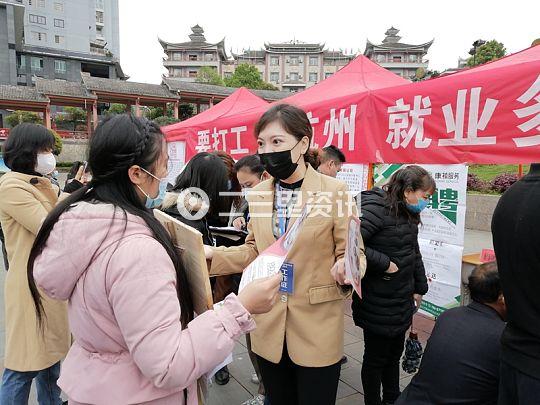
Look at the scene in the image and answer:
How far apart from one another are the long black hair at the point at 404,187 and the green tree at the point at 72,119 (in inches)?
1358

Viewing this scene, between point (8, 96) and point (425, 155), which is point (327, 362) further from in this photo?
point (8, 96)

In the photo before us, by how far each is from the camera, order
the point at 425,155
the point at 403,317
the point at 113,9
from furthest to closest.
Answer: the point at 113,9 < the point at 425,155 < the point at 403,317

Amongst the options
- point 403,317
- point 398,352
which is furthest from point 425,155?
point 398,352

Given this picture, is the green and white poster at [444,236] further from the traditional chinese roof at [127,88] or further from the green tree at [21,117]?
the green tree at [21,117]

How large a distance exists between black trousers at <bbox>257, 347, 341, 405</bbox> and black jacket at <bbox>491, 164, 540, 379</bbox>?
767 mm

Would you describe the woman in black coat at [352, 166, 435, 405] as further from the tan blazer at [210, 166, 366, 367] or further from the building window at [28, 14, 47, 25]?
the building window at [28, 14, 47, 25]

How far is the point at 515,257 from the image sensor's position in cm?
121

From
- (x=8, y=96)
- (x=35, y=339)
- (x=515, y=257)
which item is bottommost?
(x=35, y=339)

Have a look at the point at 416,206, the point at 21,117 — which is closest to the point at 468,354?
the point at 416,206

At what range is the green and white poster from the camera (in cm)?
312

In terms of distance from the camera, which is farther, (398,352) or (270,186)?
(398,352)

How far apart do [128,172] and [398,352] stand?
2.14 metres

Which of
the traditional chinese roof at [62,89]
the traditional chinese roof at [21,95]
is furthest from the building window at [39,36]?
the traditional chinese roof at [21,95]

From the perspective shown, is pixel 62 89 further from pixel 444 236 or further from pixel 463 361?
pixel 463 361
